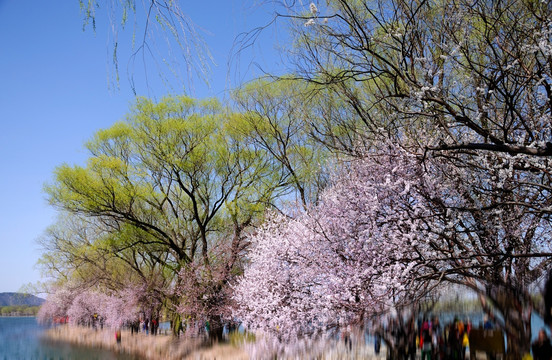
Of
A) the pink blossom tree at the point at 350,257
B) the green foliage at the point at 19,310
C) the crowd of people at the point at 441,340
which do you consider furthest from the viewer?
the green foliage at the point at 19,310

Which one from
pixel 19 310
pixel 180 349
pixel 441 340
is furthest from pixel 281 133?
pixel 19 310

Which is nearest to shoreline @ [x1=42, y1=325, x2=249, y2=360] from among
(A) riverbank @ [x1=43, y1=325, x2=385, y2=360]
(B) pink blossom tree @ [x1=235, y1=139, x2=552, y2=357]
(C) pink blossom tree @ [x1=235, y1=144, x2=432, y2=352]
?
(A) riverbank @ [x1=43, y1=325, x2=385, y2=360]

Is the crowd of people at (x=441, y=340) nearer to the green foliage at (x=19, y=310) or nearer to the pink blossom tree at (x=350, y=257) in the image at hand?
the pink blossom tree at (x=350, y=257)

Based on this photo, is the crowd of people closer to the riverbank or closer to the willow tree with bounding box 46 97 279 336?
the riverbank

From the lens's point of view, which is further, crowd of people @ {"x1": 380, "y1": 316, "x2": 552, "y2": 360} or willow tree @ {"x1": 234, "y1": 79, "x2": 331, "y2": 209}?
willow tree @ {"x1": 234, "y1": 79, "x2": 331, "y2": 209}

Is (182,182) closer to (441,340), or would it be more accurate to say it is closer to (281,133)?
(281,133)

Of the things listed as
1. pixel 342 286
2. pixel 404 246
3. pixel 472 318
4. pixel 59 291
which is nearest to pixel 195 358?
pixel 342 286

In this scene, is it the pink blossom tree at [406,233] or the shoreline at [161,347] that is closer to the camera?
the pink blossom tree at [406,233]

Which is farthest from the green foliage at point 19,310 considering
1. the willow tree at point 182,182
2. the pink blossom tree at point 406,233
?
the pink blossom tree at point 406,233

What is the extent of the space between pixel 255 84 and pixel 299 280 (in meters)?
11.0

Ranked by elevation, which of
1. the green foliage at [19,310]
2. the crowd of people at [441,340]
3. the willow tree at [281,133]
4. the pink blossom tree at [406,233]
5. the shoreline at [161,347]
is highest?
the willow tree at [281,133]

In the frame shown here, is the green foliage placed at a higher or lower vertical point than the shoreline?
lower

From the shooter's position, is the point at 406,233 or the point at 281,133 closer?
the point at 406,233

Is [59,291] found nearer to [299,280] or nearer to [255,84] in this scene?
[255,84]
